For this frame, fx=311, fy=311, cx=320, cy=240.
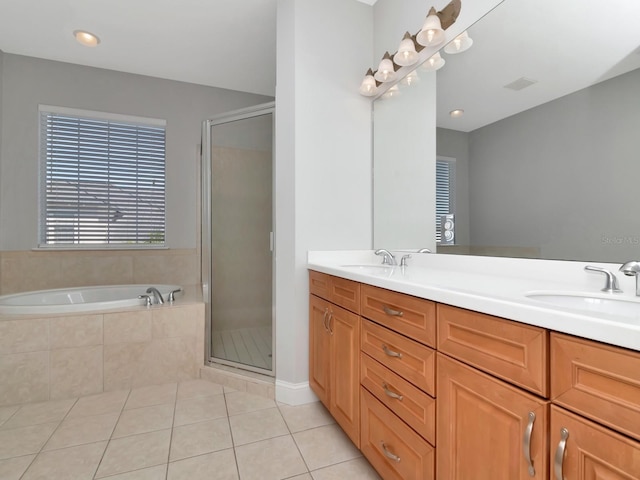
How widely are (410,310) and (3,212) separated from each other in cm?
354

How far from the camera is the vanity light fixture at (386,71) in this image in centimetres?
190

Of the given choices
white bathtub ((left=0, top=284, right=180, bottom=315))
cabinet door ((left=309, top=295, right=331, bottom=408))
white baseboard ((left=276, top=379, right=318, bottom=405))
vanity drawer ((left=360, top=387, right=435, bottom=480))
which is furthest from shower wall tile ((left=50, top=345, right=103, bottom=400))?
vanity drawer ((left=360, top=387, right=435, bottom=480))

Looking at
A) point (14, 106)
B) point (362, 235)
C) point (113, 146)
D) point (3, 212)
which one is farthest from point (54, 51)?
point (362, 235)

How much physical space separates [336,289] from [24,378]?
6.65ft

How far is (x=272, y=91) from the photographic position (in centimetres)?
348

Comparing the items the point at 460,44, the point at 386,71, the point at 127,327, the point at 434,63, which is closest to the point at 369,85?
the point at 386,71

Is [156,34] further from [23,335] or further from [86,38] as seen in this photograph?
[23,335]

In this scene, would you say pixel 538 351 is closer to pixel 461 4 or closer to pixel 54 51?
pixel 461 4

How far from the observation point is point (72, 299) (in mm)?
2662

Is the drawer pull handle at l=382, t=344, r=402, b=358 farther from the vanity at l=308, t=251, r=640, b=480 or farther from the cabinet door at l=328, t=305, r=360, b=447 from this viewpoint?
the cabinet door at l=328, t=305, r=360, b=447

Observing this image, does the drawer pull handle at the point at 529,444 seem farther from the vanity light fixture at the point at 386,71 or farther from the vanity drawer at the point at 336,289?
the vanity light fixture at the point at 386,71

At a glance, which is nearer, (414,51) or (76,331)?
(414,51)

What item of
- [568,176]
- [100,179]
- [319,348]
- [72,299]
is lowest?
[319,348]

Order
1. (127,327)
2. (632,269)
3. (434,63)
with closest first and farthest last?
(632,269) → (434,63) → (127,327)
